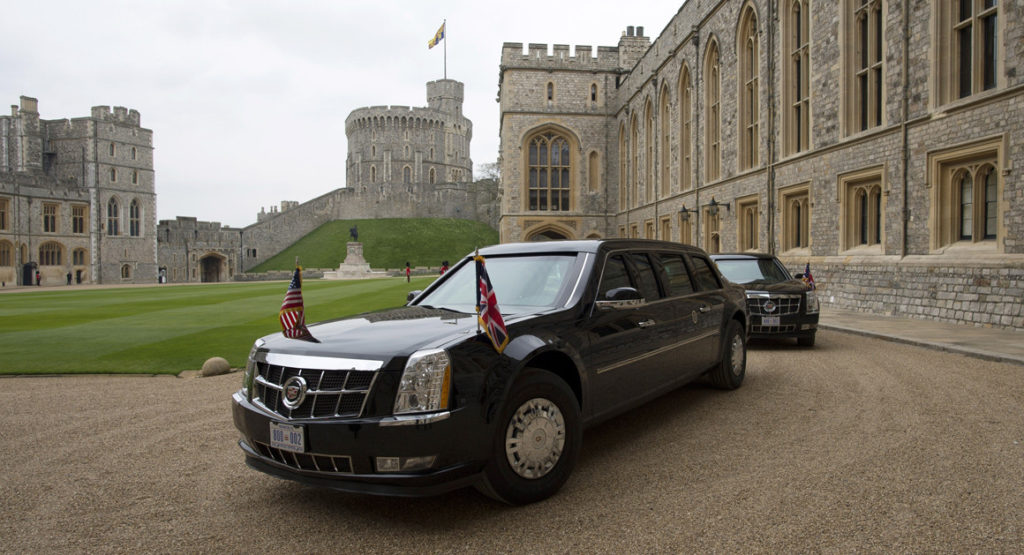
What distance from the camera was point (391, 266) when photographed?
5953 centimetres

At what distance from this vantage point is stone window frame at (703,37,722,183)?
2411 centimetres

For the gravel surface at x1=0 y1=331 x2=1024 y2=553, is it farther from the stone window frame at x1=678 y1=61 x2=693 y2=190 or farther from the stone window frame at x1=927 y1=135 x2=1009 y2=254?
the stone window frame at x1=678 y1=61 x2=693 y2=190

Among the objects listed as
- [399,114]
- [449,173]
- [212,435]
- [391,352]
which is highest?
[399,114]

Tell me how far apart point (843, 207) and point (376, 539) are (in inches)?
624

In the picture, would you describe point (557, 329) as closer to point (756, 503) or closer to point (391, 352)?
point (391, 352)

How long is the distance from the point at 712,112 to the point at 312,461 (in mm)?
24626

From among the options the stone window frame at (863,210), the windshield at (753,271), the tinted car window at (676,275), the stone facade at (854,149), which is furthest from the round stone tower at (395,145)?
the tinted car window at (676,275)

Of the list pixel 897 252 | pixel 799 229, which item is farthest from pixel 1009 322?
pixel 799 229

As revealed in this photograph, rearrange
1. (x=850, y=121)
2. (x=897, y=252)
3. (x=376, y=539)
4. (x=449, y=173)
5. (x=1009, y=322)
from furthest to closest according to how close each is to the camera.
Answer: (x=449, y=173)
(x=850, y=121)
(x=897, y=252)
(x=1009, y=322)
(x=376, y=539)

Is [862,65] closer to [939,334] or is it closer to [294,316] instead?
[939,334]

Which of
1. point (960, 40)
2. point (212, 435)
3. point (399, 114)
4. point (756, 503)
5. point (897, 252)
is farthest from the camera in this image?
point (399, 114)

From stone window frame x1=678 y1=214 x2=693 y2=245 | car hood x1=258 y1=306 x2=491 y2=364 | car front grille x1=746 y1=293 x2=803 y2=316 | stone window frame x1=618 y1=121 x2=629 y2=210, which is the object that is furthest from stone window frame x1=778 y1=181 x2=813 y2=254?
stone window frame x1=618 y1=121 x2=629 y2=210

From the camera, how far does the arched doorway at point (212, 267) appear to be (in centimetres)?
6188

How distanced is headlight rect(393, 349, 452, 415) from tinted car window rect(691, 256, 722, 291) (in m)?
3.65
